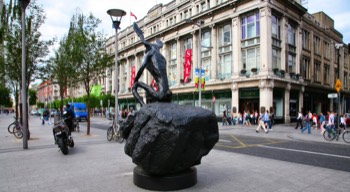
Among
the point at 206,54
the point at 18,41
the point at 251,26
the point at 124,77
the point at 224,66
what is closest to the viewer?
the point at 18,41

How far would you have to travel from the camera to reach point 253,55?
2872 cm

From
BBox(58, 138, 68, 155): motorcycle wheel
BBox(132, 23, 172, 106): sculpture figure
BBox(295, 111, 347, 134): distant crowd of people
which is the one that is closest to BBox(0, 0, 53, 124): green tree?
BBox(58, 138, 68, 155): motorcycle wheel

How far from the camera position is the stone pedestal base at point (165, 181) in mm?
5328

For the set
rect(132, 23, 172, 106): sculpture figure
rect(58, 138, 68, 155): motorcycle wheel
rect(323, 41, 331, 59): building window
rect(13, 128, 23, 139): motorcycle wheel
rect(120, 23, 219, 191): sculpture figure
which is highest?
rect(323, 41, 331, 59): building window

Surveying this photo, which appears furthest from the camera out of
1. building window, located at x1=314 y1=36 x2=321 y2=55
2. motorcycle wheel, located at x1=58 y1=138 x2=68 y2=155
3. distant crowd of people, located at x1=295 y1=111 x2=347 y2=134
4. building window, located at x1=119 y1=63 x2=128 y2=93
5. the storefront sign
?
building window, located at x1=119 y1=63 x2=128 y2=93

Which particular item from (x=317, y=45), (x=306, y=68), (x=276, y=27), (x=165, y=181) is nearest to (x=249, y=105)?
(x=276, y=27)

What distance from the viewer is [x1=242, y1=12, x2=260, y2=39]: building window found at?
28109mm

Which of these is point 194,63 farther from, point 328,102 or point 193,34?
point 328,102

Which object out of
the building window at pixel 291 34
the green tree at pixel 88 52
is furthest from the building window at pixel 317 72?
the green tree at pixel 88 52

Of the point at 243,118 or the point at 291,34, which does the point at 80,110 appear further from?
the point at 291,34

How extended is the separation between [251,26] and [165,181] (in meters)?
26.7

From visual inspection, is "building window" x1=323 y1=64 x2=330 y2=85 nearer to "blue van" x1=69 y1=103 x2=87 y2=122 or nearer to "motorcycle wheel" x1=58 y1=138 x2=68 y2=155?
"blue van" x1=69 y1=103 x2=87 y2=122

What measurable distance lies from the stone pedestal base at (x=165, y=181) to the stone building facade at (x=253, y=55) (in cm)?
1992

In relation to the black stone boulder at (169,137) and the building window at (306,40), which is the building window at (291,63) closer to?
the building window at (306,40)
